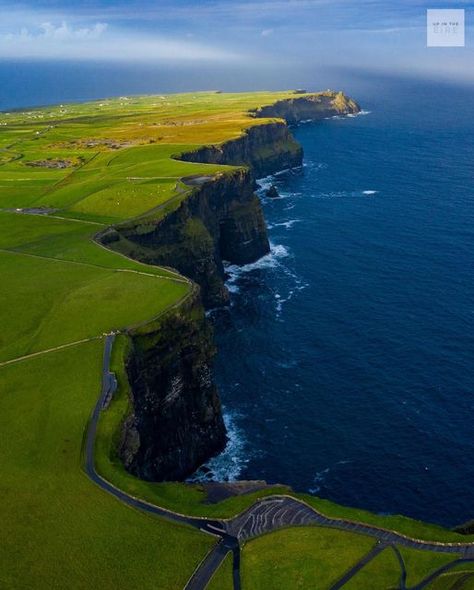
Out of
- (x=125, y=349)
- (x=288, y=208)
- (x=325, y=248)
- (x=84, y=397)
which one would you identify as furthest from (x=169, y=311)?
(x=288, y=208)

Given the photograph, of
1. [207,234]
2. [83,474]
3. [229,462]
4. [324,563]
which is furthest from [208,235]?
[324,563]

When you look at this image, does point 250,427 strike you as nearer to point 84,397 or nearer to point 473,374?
point 84,397

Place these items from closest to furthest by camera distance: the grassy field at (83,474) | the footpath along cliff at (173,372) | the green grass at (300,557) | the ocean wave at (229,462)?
the green grass at (300,557) < the grassy field at (83,474) < the footpath along cliff at (173,372) < the ocean wave at (229,462)

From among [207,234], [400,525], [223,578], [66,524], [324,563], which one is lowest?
[400,525]

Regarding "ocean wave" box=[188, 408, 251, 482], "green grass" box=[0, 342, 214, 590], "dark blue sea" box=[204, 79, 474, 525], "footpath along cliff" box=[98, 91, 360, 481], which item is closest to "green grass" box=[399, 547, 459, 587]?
"green grass" box=[0, 342, 214, 590]

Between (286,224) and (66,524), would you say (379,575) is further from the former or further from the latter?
(286,224)

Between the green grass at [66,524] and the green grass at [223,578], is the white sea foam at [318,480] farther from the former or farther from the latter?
the green grass at [223,578]

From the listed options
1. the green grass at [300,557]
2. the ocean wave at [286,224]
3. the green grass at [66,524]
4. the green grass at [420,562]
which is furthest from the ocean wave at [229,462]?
the ocean wave at [286,224]
